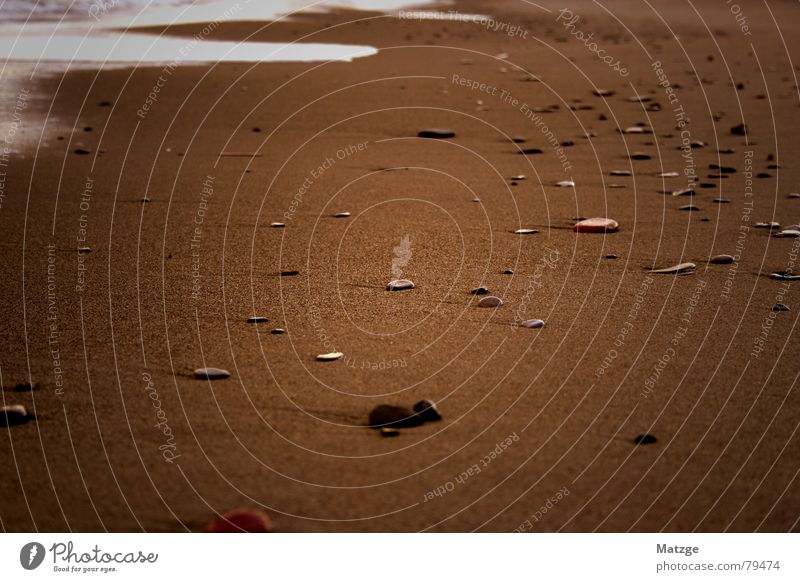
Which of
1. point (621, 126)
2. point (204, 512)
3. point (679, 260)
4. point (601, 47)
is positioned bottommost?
point (204, 512)

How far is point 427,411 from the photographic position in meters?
3.34

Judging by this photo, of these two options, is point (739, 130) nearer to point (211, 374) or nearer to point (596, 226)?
point (596, 226)

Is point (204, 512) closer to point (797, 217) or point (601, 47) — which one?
point (797, 217)

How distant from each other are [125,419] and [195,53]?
9297mm

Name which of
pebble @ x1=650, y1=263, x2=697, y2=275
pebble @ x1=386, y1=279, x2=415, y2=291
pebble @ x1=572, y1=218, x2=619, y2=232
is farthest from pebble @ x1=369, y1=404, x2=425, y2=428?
pebble @ x1=572, y1=218, x2=619, y2=232

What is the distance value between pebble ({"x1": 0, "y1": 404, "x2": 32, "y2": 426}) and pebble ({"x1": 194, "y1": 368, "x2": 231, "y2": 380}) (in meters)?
0.59

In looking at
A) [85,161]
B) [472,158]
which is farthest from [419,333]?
[85,161]

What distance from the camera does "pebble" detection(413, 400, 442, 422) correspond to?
131 inches

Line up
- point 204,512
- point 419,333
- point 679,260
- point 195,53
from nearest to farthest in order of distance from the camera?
point 204,512 < point 419,333 < point 679,260 < point 195,53

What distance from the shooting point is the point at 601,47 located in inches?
565

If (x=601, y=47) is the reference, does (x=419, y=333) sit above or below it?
below

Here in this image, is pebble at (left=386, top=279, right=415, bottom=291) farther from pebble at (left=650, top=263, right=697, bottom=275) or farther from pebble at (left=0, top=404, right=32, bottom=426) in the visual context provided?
pebble at (left=0, top=404, right=32, bottom=426)

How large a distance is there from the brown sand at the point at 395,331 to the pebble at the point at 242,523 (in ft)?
0.13

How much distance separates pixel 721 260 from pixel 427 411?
2255mm
